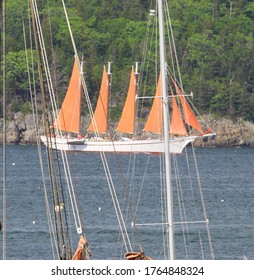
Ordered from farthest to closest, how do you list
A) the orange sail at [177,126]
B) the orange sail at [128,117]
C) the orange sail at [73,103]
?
the orange sail at [128,117], the orange sail at [73,103], the orange sail at [177,126]

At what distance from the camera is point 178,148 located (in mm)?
107000

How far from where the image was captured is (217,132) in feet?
447

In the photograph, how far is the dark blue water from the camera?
38500 mm

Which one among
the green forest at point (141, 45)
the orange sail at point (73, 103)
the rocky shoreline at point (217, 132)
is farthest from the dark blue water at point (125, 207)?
the green forest at point (141, 45)

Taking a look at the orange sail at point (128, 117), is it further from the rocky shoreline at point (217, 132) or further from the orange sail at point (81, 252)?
the orange sail at point (81, 252)

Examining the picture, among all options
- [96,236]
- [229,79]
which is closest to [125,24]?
[229,79]

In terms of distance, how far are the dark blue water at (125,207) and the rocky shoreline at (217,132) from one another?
35.7 m

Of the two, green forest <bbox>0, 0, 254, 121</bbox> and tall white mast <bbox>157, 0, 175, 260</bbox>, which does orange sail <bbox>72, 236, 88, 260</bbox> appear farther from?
green forest <bbox>0, 0, 254, 121</bbox>

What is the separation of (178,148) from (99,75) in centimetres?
4512

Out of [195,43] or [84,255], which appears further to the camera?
[195,43]

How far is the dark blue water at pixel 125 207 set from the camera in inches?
1516

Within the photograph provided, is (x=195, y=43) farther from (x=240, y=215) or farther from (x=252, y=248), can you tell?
(x=252, y=248)

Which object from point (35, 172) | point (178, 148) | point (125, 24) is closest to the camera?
point (35, 172)

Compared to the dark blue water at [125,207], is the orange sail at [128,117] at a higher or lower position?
lower
